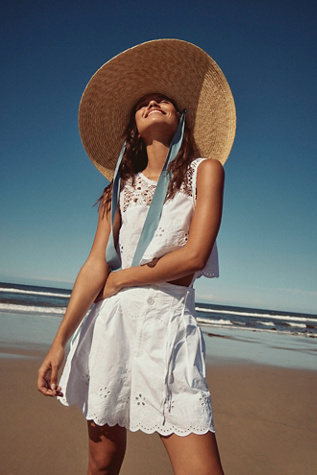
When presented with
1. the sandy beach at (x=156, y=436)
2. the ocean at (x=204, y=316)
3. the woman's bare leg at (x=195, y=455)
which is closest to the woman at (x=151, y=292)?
the woman's bare leg at (x=195, y=455)

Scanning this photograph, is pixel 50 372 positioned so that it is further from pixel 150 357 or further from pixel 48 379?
pixel 150 357

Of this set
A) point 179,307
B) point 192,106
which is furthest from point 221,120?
point 179,307

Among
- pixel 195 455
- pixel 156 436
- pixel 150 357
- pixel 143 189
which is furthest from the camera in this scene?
pixel 156 436

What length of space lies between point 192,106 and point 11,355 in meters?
5.04

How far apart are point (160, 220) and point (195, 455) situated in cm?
81

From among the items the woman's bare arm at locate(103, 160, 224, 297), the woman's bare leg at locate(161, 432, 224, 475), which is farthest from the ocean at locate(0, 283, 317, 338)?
the woman's bare leg at locate(161, 432, 224, 475)

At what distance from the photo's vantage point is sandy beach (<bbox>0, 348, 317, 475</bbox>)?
9.00 feet

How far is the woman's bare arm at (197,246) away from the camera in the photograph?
128 centimetres

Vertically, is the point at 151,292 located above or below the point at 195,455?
above

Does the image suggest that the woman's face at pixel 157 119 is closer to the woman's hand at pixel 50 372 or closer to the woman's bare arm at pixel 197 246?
the woman's bare arm at pixel 197 246

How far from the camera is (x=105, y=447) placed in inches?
53.1

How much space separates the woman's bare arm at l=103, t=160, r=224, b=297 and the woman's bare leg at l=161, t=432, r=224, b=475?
52 cm

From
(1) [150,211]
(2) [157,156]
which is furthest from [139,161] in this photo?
(1) [150,211]

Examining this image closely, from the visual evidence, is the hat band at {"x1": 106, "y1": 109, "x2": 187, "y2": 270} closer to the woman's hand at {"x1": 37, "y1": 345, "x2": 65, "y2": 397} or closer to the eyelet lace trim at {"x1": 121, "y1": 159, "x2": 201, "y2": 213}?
the eyelet lace trim at {"x1": 121, "y1": 159, "x2": 201, "y2": 213}
